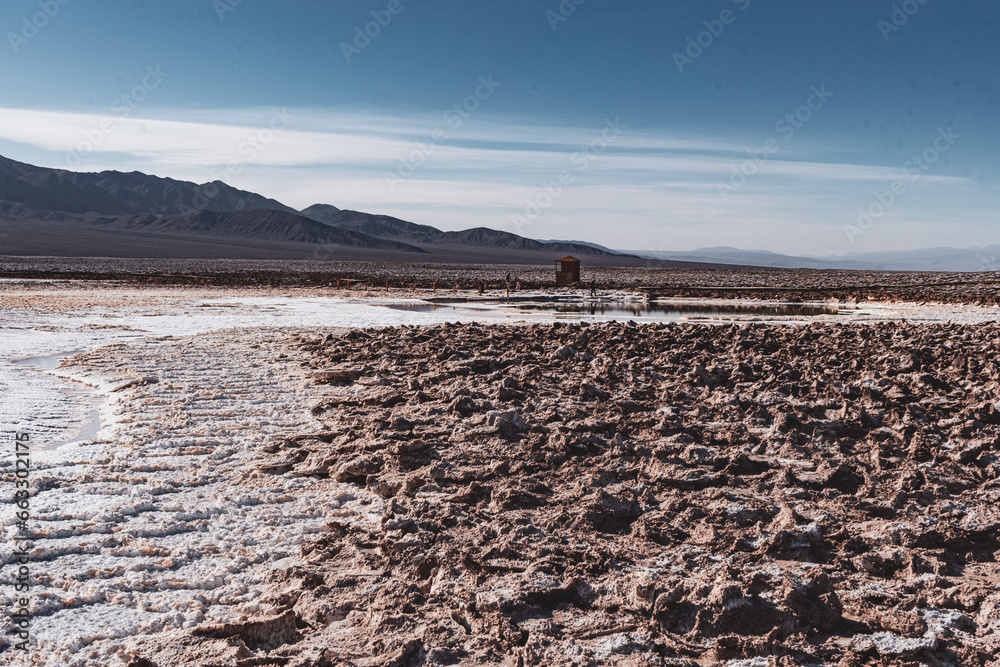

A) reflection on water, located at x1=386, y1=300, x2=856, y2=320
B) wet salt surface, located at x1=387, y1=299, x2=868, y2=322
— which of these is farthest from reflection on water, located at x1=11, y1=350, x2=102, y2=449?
reflection on water, located at x1=386, y1=300, x2=856, y2=320

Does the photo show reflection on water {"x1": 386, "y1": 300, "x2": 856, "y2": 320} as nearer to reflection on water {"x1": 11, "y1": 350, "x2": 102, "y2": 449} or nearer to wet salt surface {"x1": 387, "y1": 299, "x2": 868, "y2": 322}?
wet salt surface {"x1": 387, "y1": 299, "x2": 868, "y2": 322}

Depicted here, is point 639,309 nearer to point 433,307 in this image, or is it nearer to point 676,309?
point 676,309

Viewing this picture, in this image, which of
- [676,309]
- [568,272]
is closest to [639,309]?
[676,309]

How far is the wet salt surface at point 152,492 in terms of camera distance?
134 inches

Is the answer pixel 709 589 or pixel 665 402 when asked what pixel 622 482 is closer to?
pixel 709 589

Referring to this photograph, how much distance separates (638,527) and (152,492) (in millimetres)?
3193

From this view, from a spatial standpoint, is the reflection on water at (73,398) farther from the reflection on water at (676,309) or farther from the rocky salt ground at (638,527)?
the reflection on water at (676,309)

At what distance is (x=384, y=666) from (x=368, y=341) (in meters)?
9.73

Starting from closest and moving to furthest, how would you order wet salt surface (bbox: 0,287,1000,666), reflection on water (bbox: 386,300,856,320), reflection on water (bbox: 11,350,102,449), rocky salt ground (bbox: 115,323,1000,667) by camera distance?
rocky salt ground (bbox: 115,323,1000,667) → wet salt surface (bbox: 0,287,1000,666) → reflection on water (bbox: 11,350,102,449) → reflection on water (bbox: 386,300,856,320)

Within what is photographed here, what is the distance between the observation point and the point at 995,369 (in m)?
8.84

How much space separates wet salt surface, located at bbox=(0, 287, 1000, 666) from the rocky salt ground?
18 cm

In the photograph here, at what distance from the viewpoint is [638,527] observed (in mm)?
4215

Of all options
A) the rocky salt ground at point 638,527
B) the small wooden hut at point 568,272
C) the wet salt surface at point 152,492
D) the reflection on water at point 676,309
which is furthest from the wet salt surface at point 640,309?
the small wooden hut at point 568,272

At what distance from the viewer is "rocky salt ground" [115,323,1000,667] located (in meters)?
3.08
